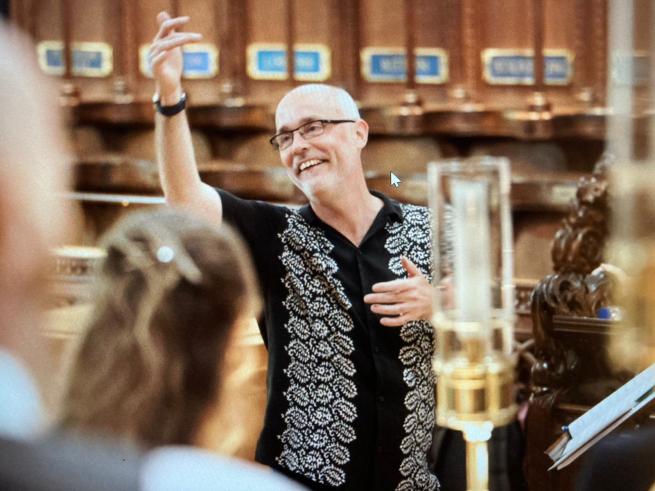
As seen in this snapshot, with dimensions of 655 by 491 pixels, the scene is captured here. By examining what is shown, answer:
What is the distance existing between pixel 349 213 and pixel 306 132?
169 mm

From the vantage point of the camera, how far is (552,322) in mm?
3072

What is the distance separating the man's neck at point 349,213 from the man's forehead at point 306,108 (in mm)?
147

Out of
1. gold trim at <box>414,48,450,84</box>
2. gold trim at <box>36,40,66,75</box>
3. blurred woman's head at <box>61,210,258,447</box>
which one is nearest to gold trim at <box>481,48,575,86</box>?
gold trim at <box>414,48,450,84</box>

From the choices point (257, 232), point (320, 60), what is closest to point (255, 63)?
point (320, 60)

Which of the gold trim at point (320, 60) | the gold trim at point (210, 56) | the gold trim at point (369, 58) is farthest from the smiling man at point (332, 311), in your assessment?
the gold trim at point (210, 56)

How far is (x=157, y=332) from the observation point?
3.10 feet

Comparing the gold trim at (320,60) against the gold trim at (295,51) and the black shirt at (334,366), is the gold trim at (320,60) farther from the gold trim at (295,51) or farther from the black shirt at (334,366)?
the black shirt at (334,366)

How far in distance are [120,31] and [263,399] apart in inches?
160

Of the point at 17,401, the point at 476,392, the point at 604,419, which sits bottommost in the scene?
the point at 604,419

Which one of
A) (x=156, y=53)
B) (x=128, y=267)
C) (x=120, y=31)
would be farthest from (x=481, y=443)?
(x=120, y=31)

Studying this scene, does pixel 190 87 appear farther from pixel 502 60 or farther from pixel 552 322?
pixel 552 322

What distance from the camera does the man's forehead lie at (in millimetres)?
2203

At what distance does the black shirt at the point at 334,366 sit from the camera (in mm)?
2115

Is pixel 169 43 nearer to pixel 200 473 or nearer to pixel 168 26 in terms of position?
pixel 168 26
